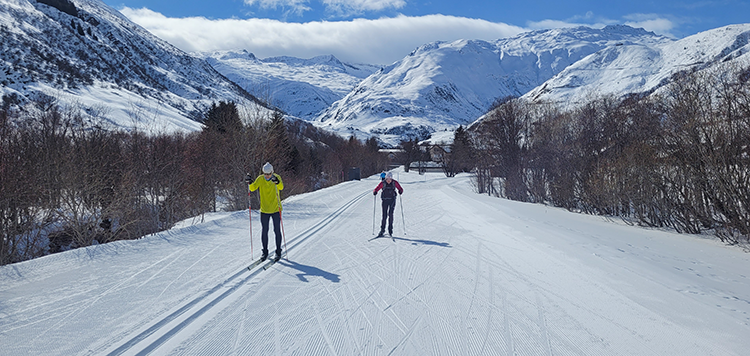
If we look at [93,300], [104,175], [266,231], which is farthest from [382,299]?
[104,175]

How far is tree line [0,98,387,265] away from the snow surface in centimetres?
489

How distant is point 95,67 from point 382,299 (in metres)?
143

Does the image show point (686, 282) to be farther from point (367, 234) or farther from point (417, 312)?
point (367, 234)

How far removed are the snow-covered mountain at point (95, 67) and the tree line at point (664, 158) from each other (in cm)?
5160

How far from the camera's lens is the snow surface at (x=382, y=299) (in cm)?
434

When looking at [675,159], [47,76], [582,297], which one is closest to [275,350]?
[582,297]

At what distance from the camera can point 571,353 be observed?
4.19 m

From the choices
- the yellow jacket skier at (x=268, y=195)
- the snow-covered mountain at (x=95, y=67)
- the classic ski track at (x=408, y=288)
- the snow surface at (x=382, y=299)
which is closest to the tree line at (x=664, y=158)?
the snow surface at (x=382, y=299)

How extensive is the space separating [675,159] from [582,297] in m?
9.34

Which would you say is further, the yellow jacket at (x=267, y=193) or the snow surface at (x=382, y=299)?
the yellow jacket at (x=267, y=193)

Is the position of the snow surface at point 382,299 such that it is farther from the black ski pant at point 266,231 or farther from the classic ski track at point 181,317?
the black ski pant at point 266,231

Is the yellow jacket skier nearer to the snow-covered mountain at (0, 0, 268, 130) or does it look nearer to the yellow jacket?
the yellow jacket

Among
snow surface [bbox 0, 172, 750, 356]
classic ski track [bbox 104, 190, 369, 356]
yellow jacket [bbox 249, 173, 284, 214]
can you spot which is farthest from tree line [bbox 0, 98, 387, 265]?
classic ski track [bbox 104, 190, 369, 356]

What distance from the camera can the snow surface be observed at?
14.2 feet
